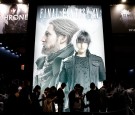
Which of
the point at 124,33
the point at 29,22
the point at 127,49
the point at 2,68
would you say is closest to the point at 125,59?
the point at 127,49

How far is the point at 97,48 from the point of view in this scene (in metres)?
8.55

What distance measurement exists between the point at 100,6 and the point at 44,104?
16.6ft

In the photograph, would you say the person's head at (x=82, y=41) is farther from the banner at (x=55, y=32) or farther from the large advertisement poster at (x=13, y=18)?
the large advertisement poster at (x=13, y=18)

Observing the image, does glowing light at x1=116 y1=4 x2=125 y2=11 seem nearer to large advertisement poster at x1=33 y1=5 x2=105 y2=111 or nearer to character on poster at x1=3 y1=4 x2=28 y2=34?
large advertisement poster at x1=33 y1=5 x2=105 y2=111

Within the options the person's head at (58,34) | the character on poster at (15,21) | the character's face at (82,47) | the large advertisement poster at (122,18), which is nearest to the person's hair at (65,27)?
the person's head at (58,34)

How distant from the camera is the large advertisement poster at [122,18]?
8.97 metres

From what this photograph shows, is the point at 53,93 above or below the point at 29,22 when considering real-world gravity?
below

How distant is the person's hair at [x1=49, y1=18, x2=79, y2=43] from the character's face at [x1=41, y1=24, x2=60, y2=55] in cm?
20

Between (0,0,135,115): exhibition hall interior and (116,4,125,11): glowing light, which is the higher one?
(116,4,125,11): glowing light

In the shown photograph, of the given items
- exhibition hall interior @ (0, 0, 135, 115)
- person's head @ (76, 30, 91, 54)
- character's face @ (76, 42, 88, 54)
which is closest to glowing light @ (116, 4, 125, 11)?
exhibition hall interior @ (0, 0, 135, 115)

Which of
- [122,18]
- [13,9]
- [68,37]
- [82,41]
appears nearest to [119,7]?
[122,18]

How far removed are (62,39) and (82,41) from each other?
84 cm

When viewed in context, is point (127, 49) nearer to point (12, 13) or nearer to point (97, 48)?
point (97, 48)

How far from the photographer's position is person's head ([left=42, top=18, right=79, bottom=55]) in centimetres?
866
